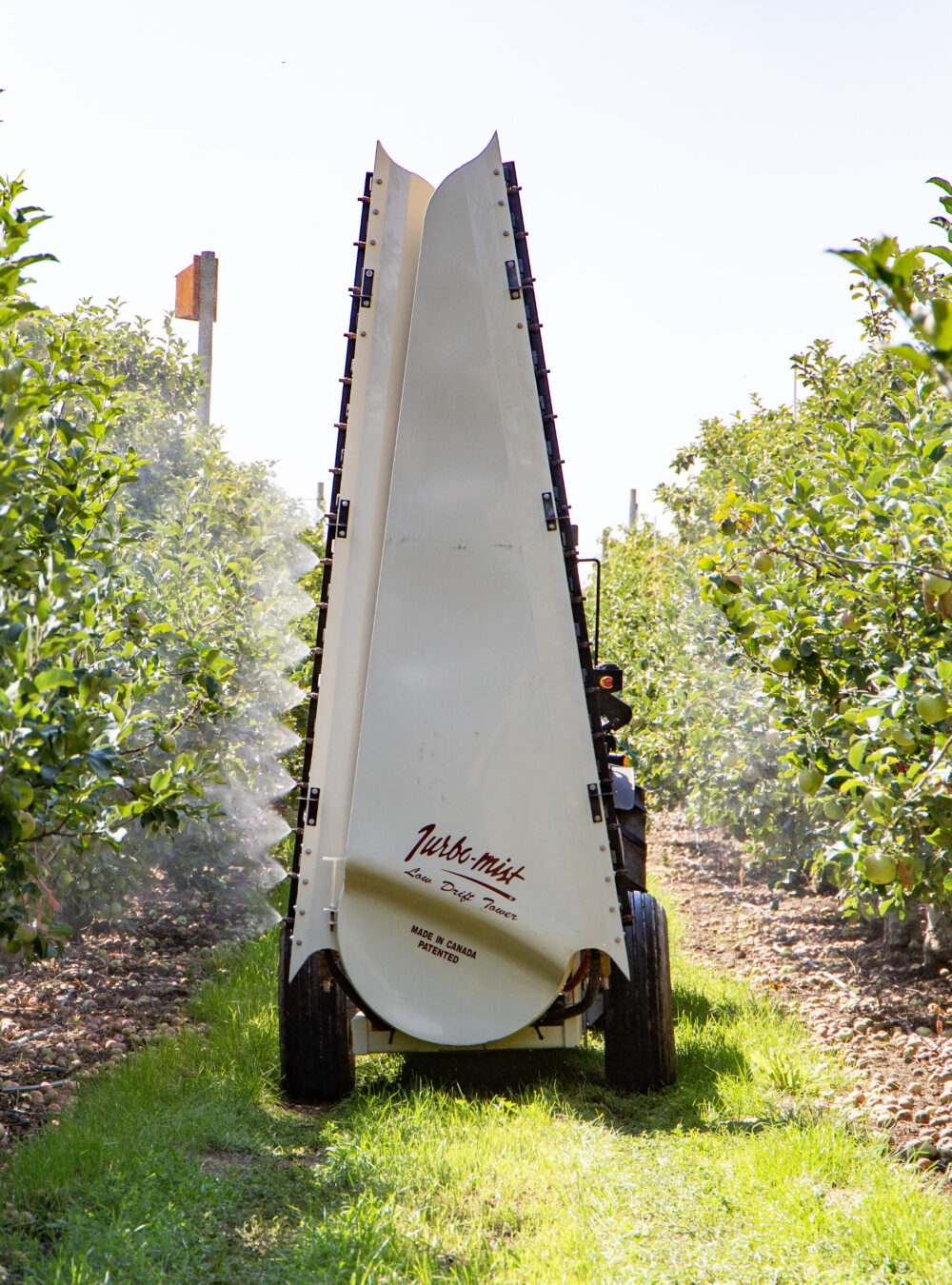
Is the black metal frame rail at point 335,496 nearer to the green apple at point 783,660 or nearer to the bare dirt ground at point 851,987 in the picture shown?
the green apple at point 783,660

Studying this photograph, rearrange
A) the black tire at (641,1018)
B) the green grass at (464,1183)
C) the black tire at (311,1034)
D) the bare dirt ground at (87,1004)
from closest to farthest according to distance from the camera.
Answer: the green grass at (464,1183) → the black tire at (311,1034) → the black tire at (641,1018) → the bare dirt ground at (87,1004)

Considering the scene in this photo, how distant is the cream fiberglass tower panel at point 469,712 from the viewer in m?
3.78

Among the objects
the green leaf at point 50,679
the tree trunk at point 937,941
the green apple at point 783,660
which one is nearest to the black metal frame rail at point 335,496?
the green apple at point 783,660

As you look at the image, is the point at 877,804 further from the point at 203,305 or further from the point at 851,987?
the point at 203,305

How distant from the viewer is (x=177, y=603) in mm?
5906

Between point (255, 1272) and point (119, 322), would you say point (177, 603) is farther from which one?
point (119, 322)

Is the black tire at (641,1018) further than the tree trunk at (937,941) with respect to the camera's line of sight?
No

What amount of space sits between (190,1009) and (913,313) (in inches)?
203

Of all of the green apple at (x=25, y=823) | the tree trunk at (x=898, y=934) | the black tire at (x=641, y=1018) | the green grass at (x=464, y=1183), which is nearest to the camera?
the green apple at (x=25, y=823)

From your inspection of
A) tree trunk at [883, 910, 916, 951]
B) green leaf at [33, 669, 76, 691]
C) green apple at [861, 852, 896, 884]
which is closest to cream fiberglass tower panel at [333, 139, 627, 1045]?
green apple at [861, 852, 896, 884]

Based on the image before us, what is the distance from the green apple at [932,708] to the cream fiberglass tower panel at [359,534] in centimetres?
188

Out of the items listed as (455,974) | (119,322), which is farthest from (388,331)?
(119,322)

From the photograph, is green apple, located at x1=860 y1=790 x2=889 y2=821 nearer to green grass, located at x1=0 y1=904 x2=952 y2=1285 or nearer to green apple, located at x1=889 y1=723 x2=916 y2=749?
green apple, located at x1=889 y1=723 x2=916 y2=749

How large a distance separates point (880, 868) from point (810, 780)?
1.83 feet
